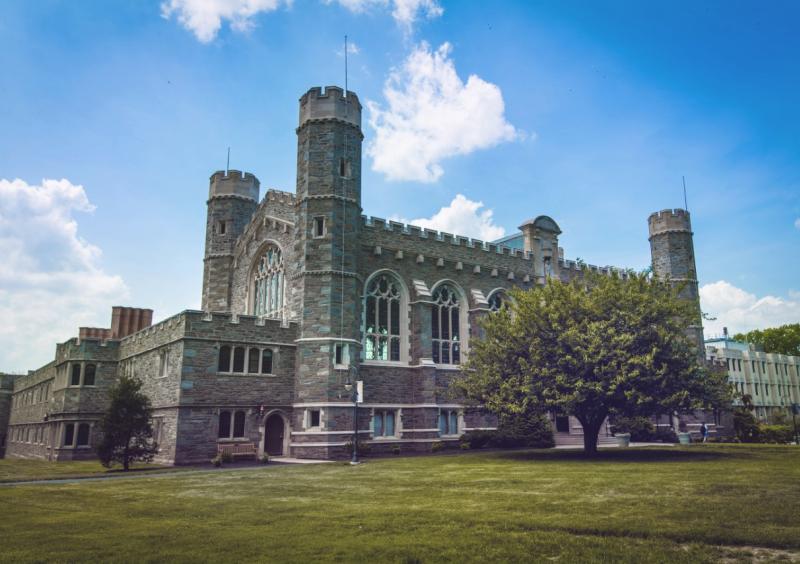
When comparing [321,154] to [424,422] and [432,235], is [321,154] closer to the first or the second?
[432,235]

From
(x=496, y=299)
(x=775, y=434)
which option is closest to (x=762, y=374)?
(x=775, y=434)

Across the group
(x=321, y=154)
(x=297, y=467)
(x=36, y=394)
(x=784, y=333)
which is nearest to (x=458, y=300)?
(x=321, y=154)

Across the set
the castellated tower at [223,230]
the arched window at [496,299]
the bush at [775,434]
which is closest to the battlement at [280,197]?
the castellated tower at [223,230]

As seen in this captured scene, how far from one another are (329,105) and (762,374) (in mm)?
71004

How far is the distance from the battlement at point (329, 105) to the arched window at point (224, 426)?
49.1 feet

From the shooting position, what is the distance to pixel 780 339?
88.8 meters

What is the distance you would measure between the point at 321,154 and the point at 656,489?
22.6 m

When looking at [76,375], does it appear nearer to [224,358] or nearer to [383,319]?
[224,358]

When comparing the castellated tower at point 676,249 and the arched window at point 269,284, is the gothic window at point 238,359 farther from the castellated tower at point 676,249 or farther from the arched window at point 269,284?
the castellated tower at point 676,249

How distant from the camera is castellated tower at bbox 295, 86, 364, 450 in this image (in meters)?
28.7

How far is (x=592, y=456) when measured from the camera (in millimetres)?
24578

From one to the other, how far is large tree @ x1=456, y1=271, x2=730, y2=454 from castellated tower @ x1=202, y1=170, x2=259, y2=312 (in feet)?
66.8

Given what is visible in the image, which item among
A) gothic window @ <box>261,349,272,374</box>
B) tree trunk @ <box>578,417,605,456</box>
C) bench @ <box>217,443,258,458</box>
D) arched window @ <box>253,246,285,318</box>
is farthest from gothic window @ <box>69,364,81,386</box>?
tree trunk @ <box>578,417,605,456</box>

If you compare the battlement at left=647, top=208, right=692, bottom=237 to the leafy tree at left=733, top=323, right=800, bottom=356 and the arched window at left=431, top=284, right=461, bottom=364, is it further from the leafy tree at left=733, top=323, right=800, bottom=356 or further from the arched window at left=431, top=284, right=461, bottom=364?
the leafy tree at left=733, top=323, right=800, bottom=356
